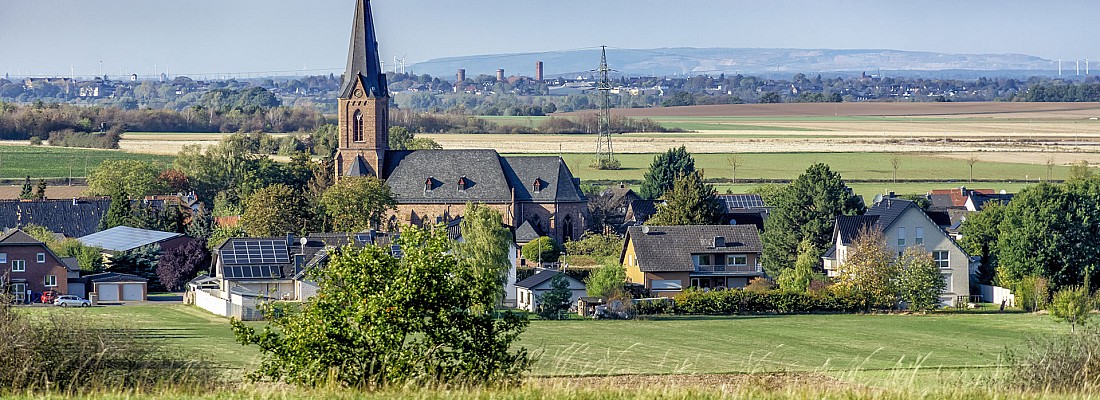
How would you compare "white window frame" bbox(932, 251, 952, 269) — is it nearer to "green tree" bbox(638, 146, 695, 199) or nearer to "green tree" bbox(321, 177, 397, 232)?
"green tree" bbox(321, 177, 397, 232)

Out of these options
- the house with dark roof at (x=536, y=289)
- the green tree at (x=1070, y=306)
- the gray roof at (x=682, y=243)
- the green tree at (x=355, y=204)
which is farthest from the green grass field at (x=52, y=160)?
the green tree at (x=1070, y=306)

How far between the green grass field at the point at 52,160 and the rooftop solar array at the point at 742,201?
1904 inches

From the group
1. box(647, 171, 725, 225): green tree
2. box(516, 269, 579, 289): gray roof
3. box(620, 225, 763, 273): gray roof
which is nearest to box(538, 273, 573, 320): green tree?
box(516, 269, 579, 289): gray roof

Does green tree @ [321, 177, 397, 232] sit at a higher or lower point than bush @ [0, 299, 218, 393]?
higher

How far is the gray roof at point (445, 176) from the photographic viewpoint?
8256 cm

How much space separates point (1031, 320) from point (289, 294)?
995 inches

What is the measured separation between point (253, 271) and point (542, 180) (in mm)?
26598

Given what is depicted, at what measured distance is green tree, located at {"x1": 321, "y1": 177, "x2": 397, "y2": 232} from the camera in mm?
71062

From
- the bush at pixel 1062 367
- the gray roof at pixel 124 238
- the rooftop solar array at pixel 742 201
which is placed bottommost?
the bush at pixel 1062 367

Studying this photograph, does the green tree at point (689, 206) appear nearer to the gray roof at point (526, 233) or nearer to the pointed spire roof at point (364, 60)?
the gray roof at point (526, 233)

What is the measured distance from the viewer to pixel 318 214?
2857 inches

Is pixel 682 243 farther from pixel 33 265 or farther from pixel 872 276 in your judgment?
pixel 33 265

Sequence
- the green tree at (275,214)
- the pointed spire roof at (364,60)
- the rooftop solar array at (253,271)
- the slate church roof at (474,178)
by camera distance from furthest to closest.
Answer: the slate church roof at (474,178), the pointed spire roof at (364,60), the green tree at (275,214), the rooftop solar array at (253,271)

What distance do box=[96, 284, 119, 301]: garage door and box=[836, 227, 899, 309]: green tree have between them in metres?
25.2
